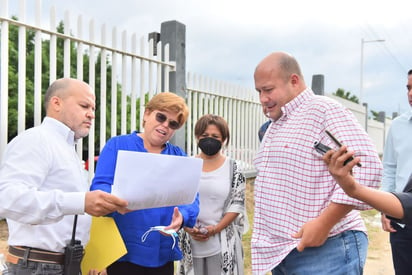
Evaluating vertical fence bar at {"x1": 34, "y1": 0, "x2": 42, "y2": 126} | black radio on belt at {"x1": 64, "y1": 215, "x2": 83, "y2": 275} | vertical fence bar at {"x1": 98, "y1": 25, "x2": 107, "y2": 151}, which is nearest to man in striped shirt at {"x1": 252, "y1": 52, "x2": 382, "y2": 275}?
black radio on belt at {"x1": 64, "y1": 215, "x2": 83, "y2": 275}

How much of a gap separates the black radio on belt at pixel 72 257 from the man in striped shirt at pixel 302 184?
0.83 metres

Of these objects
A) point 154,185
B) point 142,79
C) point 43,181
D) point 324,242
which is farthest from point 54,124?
point 142,79

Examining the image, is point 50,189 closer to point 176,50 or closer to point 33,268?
point 33,268

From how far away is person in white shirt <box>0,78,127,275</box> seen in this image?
1.76 meters

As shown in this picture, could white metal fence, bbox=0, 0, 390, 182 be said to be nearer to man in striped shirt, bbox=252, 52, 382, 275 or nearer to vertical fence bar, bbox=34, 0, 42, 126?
vertical fence bar, bbox=34, 0, 42, 126

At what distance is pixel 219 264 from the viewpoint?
10.0 feet

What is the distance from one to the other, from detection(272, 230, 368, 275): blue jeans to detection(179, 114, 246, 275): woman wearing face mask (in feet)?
4.04

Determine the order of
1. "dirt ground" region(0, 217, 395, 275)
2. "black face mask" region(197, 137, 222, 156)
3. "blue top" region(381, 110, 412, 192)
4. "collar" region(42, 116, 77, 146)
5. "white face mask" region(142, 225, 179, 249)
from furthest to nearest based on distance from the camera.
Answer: "dirt ground" region(0, 217, 395, 275) < "black face mask" region(197, 137, 222, 156) < "blue top" region(381, 110, 412, 192) < "white face mask" region(142, 225, 179, 249) < "collar" region(42, 116, 77, 146)

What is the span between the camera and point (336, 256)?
1820mm

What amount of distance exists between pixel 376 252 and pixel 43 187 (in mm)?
5175

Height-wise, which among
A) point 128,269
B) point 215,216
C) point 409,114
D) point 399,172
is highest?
point 409,114

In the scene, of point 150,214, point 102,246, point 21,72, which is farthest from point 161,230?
point 21,72

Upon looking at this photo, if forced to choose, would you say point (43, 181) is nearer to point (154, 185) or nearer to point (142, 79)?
point (154, 185)

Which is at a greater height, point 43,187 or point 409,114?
point 409,114
